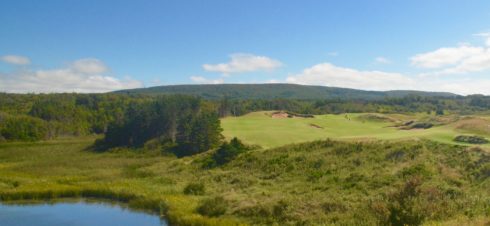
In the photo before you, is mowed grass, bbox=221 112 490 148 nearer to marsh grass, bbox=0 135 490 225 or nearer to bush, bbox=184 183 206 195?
marsh grass, bbox=0 135 490 225

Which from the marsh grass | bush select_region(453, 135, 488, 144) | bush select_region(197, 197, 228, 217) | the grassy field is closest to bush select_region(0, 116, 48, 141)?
the grassy field

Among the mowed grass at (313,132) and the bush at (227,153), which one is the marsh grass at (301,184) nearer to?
the bush at (227,153)

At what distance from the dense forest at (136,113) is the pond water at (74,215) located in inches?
1553

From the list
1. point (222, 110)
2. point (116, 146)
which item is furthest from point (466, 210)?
point (222, 110)

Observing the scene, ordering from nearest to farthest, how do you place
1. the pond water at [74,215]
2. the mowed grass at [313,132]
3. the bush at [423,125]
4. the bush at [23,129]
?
the pond water at [74,215]
the mowed grass at [313,132]
the bush at [423,125]
the bush at [23,129]

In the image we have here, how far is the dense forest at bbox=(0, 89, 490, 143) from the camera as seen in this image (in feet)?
284

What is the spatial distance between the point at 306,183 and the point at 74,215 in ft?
53.2

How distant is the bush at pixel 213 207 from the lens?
26750 mm

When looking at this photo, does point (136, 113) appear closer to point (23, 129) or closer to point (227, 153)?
point (23, 129)

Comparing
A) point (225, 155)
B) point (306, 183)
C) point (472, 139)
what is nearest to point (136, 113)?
point (225, 155)

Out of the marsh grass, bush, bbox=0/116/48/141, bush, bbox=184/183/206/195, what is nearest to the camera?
the marsh grass

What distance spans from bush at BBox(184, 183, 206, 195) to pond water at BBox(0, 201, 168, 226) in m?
4.67

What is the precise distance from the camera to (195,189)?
112 ft

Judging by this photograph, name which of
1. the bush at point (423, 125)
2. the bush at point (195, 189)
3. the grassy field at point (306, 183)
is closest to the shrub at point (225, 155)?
the grassy field at point (306, 183)
